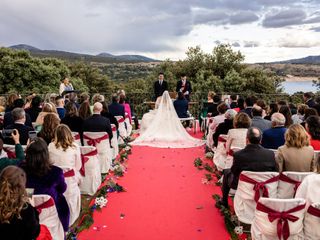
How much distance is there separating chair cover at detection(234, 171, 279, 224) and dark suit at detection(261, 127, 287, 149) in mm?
1384

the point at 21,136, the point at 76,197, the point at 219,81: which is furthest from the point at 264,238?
the point at 219,81

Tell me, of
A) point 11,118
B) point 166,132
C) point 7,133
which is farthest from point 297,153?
point 166,132

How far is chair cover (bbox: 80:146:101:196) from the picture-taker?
212 inches

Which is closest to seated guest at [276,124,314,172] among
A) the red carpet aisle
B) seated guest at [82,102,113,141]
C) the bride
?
the red carpet aisle

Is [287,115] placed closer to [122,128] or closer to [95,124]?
[95,124]

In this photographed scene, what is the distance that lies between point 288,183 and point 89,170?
2929 millimetres

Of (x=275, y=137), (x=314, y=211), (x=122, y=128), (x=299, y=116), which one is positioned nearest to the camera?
(x=314, y=211)

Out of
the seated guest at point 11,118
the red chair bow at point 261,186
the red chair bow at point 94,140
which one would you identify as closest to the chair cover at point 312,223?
the red chair bow at point 261,186

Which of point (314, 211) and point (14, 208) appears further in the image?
point (314, 211)

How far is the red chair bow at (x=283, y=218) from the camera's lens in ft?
10.8

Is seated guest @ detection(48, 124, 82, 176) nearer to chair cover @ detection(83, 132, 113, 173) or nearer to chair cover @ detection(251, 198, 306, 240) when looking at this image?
chair cover @ detection(83, 132, 113, 173)

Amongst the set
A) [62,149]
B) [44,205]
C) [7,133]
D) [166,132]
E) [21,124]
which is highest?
[21,124]

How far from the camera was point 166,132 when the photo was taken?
32.0 feet

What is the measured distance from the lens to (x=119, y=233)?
4324 mm
